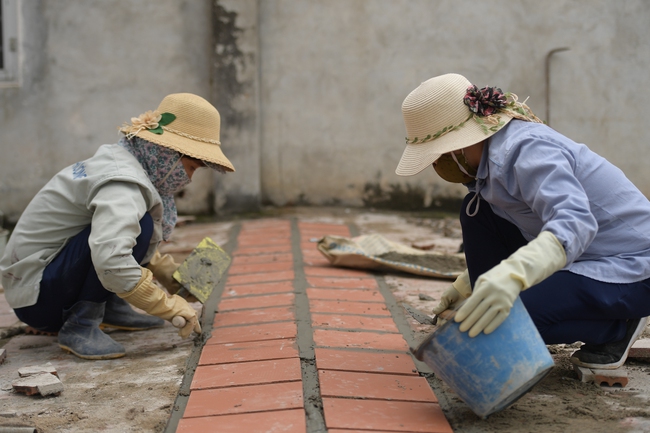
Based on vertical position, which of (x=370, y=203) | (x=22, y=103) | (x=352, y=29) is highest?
(x=352, y=29)

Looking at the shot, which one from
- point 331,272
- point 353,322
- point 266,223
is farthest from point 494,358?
point 266,223

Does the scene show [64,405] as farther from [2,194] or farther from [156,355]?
[2,194]

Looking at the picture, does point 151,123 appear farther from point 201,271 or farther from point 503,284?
point 503,284

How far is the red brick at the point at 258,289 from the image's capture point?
3.48m

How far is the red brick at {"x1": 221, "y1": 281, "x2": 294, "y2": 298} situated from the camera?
11.4 feet

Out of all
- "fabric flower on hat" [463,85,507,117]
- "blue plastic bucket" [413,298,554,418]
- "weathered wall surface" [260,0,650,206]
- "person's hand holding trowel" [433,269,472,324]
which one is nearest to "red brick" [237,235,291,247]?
"weathered wall surface" [260,0,650,206]

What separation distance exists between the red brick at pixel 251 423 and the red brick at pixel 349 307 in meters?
1.10

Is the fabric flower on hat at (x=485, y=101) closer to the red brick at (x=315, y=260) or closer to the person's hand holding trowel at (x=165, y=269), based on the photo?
the person's hand holding trowel at (x=165, y=269)

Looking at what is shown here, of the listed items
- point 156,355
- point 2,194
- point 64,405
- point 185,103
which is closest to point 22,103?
point 2,194

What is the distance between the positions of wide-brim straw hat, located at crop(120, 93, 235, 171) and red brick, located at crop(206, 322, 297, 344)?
2.22 feet

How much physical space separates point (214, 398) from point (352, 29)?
4.36 meters

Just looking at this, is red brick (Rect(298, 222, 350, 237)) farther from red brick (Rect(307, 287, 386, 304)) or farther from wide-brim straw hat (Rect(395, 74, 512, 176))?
wide-brim straw hat (Rect(395, 74, 512, 176))

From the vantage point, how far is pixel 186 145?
9.14ft

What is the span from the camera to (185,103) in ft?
9.34
